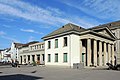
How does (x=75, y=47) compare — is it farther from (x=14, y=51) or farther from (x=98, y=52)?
(x=14, y=51)

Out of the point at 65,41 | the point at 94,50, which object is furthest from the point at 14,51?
the point at 94,50

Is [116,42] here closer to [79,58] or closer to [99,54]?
[99,54]

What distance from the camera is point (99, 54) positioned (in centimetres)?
4500

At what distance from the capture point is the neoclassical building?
40281mm

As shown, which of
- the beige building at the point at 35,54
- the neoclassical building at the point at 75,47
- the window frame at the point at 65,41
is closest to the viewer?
the neoclassical building at the point at 75,47

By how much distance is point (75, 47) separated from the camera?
133ft

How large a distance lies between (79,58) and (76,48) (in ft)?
7.09

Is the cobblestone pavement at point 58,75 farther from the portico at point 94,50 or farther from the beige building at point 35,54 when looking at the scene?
the beige building at point 35,54

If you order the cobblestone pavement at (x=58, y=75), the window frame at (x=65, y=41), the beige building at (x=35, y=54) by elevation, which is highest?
the window frame at (x=65, y=41)

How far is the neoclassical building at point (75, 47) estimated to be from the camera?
132ft

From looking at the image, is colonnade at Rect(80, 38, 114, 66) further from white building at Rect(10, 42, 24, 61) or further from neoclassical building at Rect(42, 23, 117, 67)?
white building at Rect(10, 42, 24, 61)

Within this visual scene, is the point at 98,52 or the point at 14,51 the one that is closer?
the point at 98,52

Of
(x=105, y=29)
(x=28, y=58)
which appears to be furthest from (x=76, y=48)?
(x=28, y=58)

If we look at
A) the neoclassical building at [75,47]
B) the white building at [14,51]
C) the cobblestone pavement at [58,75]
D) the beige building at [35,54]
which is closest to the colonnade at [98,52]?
the neoclassical building at [75,47]
